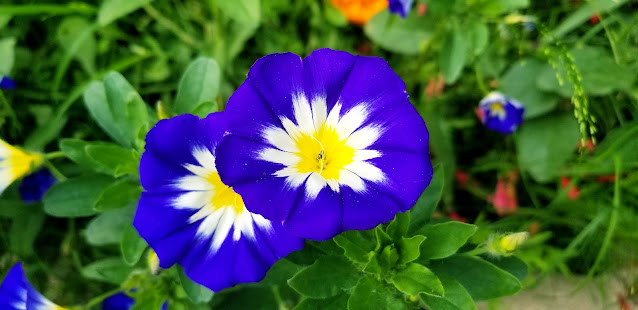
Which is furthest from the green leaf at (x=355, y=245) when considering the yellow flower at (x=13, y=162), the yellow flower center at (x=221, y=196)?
the yellow flower at (x=13, y=162)

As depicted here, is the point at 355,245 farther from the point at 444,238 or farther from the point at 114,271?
the point at 114,271

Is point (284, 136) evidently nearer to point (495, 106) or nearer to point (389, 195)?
point (389, 195)

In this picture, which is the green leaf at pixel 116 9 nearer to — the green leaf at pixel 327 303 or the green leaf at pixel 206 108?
the green leaf at pixel 206 108

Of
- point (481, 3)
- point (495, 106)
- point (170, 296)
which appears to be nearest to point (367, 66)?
point (170, 296)

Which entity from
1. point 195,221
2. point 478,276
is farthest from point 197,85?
point 478,276

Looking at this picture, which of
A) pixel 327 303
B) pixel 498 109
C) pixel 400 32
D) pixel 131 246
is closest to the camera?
pixel 327 303

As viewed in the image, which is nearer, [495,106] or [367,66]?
[367,66]

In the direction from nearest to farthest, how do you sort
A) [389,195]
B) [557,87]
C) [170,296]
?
[389,195], [170,296], [557,87]
